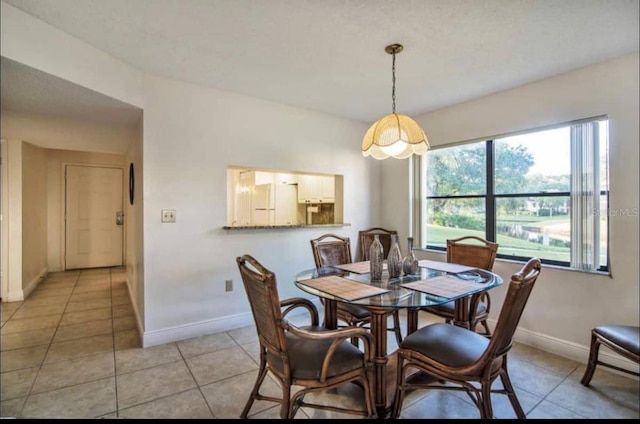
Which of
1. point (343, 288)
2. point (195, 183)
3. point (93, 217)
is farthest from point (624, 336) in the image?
point (93, 217)

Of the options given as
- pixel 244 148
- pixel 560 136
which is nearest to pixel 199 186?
pixel 244 148

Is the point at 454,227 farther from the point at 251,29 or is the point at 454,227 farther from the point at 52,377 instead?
the point at 52,377

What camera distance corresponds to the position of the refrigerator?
16.6ft

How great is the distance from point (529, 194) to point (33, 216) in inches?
252

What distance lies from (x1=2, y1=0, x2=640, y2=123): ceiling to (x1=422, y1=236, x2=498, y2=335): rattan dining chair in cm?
150

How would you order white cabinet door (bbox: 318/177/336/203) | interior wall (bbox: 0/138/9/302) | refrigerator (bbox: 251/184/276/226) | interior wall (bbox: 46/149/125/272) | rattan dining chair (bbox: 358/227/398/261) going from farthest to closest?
interior wall (bbox: 46/149/125/272) < refrigerator (bbox: 251/184/276/226) < white cabinet door (bbox: 318/177/336/203) < rattan dining chair (bbox: 358/227/398/261) < interior wall (bbox: 0/138/9/302)

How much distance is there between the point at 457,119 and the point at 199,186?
2.83m

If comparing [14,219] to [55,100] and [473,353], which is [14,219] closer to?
[55,100]

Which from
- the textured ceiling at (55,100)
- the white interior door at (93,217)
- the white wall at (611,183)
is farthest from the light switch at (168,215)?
the white interior door at (93,217)

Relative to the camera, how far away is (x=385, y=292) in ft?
5.88

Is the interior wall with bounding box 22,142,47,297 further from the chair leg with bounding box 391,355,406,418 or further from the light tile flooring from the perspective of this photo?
the chair leg with bounding box 391,355,406,418

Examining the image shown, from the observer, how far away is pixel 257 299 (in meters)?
1.58

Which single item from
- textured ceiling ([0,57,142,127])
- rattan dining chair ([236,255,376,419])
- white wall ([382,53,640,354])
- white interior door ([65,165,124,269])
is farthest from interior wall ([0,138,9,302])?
white wall ([382,53,640,354])

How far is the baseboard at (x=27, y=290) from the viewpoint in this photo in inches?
154
